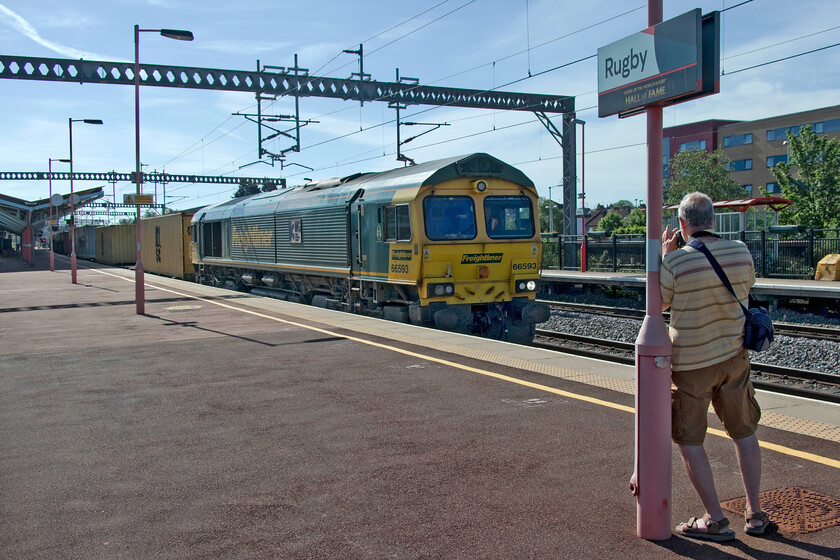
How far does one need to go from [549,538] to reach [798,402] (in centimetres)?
413

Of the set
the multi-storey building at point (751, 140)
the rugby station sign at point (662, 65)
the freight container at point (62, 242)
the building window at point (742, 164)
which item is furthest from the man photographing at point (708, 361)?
the freight container at point (62, 242)

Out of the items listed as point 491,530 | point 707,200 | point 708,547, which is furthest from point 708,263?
point 491,530

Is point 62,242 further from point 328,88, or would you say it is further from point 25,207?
point 328,88

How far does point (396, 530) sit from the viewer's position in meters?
4.36

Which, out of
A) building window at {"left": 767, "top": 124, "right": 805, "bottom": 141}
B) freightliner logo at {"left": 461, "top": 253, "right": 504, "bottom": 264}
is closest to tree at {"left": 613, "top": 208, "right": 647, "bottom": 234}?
building window at {"left": 767, "top": 124, "right": 805, "bottom": 141}

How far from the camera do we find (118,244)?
170 feet

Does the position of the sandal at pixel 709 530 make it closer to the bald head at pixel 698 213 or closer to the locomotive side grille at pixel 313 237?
the bald head at pixel 698 213

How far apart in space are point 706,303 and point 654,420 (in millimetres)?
754

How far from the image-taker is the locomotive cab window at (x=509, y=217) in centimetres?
1453

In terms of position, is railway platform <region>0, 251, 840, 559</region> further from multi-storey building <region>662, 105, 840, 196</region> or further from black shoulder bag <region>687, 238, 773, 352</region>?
multi-storey building <region>662, 105, 840, 196</region>

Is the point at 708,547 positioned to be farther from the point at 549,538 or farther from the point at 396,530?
the point at 396,530

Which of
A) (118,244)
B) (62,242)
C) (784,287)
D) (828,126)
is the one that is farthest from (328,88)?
(62,242)

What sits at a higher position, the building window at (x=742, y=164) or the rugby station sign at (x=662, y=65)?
the building window at (x=742, y=164)

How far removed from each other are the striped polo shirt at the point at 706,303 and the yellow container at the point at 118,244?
159 ft
